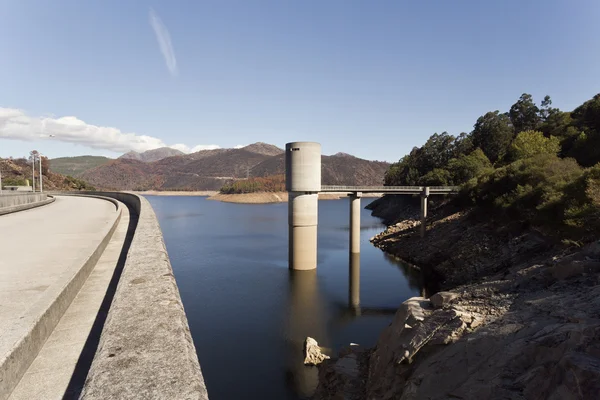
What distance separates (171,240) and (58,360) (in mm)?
45923

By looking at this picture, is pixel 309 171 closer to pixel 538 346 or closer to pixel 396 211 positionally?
pixel 538 346

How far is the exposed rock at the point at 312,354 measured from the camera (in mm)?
16516

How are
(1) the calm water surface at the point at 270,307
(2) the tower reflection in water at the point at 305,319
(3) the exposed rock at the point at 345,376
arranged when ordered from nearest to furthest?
(3) the exposed rock at the point at 345,376, (2) the tower reflection in water at the point at 305,319, (1) the calm water surface at the point at 270,307

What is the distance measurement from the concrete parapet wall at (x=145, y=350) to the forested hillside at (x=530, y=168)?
23.5 metres

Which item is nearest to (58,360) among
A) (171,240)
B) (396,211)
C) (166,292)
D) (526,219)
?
(166,292)

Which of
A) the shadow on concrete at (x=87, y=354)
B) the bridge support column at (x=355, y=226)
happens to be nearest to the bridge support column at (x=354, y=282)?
the bridge support column at (x=355, y=226)

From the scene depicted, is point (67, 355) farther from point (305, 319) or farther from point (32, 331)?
point (305, 319)

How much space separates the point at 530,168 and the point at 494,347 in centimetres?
3232

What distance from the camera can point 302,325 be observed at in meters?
20.9

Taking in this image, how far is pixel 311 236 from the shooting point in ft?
113

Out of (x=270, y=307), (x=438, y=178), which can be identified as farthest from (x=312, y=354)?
(x=438, y=178)

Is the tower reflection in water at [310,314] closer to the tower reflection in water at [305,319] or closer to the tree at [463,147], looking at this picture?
the tower reflection in water at [305,319]

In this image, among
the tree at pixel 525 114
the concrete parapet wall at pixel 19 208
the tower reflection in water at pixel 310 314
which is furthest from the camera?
the tree at pixel 525 114

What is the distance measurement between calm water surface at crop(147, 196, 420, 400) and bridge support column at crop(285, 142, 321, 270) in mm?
1741
